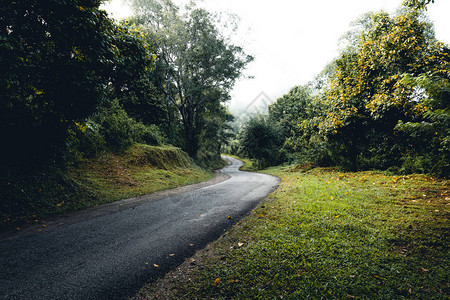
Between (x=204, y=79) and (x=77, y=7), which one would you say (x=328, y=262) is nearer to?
(x=77, y=7)

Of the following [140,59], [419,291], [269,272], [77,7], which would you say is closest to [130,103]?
[140,59]

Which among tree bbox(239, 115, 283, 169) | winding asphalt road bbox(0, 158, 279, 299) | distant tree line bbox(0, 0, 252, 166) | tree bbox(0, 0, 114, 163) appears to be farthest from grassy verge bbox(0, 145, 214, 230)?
tree bbox(239, 115, 283, 169)

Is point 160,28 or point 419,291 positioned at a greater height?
point 160,28

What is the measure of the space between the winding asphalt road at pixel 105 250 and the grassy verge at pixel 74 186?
1.26 metres

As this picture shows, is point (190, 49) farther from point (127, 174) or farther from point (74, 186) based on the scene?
point (74, 186)

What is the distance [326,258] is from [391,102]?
9819mm

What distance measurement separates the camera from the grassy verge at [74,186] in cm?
571

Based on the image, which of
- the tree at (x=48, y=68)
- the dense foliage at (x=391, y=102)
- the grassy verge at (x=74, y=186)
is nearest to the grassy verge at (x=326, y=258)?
the dense foliage at (x=391, y=102)

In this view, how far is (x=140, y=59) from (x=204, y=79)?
15.1 m

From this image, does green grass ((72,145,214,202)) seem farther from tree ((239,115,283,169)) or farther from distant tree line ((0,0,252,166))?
tree ((239,115,283,169))

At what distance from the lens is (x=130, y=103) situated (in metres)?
19.1

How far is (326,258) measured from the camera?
3.24 metres

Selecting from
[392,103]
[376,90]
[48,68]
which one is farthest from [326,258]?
[376,90]

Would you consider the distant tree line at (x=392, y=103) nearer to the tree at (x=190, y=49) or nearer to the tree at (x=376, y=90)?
the tree at (x=376, y=90)
